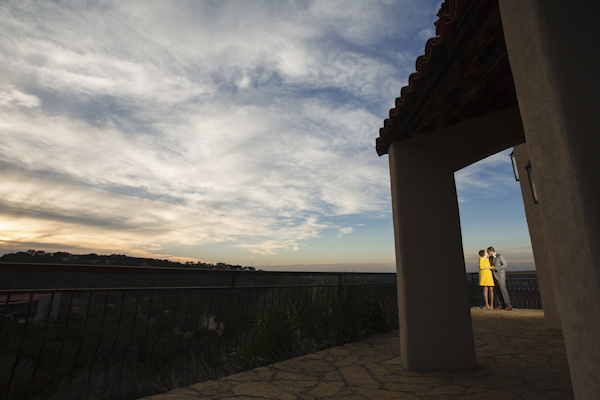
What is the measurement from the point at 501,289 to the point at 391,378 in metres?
7.25

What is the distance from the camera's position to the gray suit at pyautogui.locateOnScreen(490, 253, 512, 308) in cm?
811

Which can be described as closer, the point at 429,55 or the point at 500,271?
the point at 429,55

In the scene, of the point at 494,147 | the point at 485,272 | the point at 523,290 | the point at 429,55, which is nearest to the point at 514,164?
the point at 485,272

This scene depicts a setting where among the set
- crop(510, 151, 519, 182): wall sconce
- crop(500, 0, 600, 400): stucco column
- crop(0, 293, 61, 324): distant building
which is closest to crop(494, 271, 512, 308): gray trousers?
crop(510, 151, 519, 182): wall sconce

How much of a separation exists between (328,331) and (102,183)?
31.2 feet

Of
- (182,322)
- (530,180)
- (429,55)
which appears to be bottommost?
(182,322)

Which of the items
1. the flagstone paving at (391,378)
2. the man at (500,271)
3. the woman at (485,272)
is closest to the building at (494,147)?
the flagstone paving at (391,378)

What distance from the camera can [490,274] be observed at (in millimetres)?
7988

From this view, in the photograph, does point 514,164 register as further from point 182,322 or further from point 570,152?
point 182,322

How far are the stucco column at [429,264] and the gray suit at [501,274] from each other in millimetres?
5986

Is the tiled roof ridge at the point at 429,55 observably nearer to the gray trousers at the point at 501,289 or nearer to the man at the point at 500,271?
the man at the point at 500,271

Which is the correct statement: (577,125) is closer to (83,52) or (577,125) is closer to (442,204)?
(442,204)

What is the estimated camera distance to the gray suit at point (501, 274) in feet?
26.6

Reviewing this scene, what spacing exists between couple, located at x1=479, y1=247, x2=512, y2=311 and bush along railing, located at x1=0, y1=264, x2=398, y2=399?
328 cm
